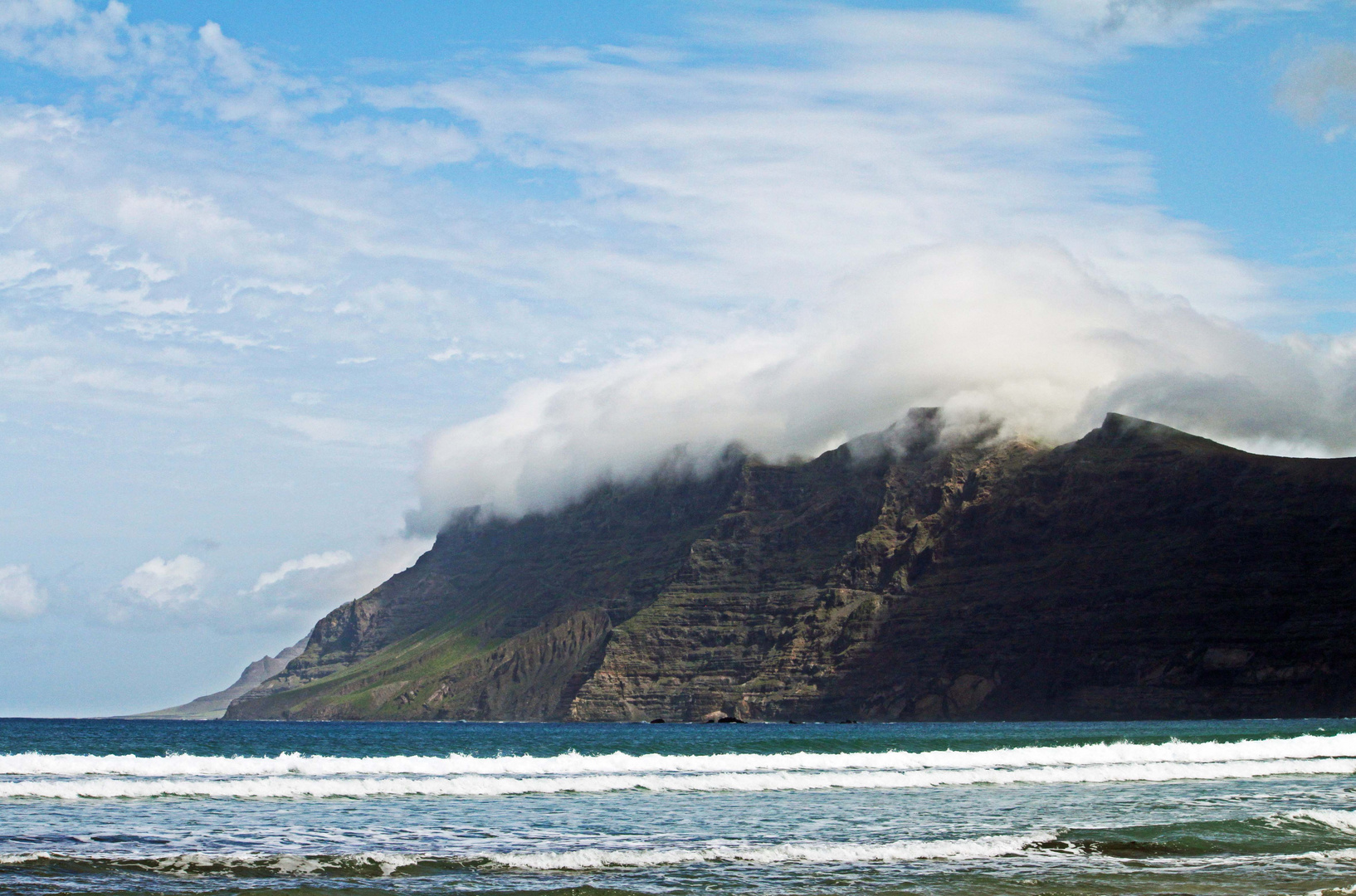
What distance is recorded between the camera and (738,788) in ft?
200

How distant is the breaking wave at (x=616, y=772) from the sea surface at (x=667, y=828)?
0.32 metres

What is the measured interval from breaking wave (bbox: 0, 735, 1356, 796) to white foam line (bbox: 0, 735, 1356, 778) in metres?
0.13

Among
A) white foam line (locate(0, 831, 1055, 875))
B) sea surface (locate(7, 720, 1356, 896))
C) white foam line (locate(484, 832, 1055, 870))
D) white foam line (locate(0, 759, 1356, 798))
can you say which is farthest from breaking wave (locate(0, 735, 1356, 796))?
white foam line (locate(484, 832, 1055, 870))

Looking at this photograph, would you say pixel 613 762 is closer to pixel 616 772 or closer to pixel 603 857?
pixel 616 772

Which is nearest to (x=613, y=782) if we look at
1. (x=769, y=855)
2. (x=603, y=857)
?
(x=603, y=857)

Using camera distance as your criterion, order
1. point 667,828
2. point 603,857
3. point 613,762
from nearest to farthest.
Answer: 1. point 603,857
2. point 667,828
3. point 613,762

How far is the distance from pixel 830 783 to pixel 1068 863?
29.3 metres

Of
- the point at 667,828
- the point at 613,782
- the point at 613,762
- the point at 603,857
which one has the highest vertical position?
the point at 603,857

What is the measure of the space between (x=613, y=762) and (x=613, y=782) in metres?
20.1

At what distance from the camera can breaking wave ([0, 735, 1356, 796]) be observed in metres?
56.9

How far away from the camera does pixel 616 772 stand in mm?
73562

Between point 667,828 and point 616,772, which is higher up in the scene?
point 667,828

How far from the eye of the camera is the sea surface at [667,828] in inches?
1248

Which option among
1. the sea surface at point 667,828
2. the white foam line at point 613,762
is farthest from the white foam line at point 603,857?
the white foam line at point 613,762
